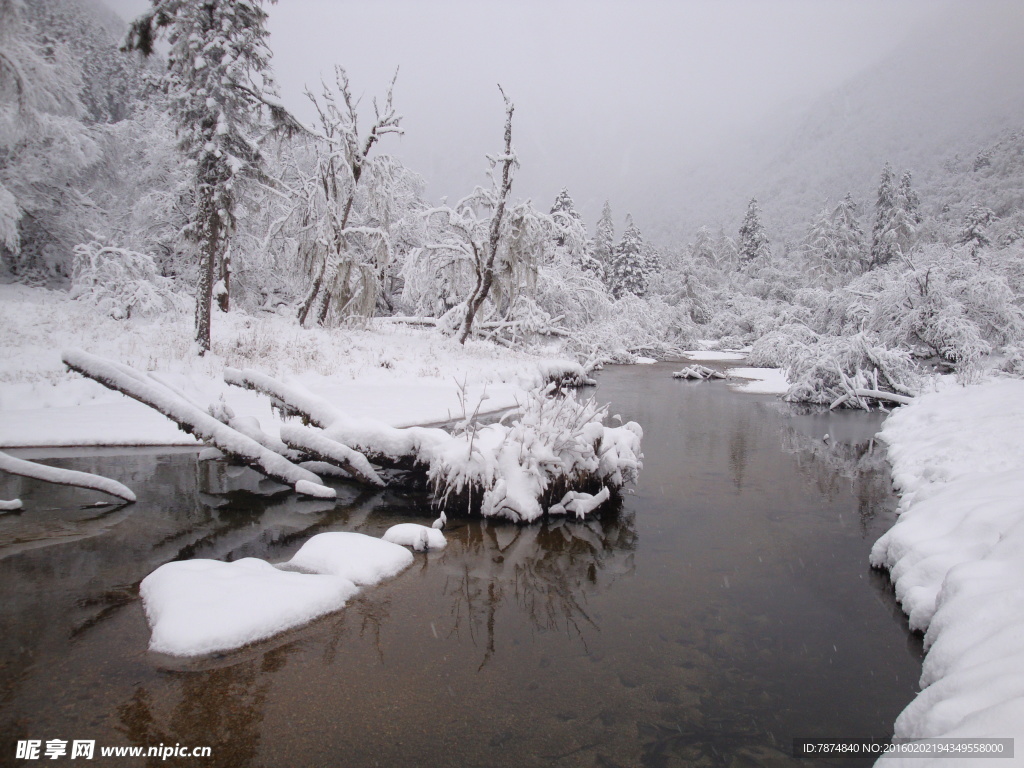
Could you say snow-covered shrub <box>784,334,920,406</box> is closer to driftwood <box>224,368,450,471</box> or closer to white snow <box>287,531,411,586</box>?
driftwood <box>224,368,450,471</box>

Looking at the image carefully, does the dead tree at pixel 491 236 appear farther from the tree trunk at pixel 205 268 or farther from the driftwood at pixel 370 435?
the driftwood at pixel 370 435

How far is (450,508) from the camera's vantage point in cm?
646

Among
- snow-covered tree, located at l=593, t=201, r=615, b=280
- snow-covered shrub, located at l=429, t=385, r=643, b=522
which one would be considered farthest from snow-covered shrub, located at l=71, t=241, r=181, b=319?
snow-covered tree, located at l=593, t=201, r=615, b=280

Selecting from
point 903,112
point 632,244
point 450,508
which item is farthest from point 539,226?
point 903,112

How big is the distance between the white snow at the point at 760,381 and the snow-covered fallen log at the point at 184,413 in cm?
1650

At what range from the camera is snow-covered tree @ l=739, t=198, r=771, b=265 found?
57594mm

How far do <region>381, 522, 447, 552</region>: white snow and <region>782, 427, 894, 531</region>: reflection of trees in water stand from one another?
16.5ft

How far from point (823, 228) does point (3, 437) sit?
56.1 m

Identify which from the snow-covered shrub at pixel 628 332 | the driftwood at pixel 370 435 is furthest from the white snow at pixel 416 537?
the snow-covered shrub at pixel 628 332

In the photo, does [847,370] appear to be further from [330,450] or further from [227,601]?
[227,601]

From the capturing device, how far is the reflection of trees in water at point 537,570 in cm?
406

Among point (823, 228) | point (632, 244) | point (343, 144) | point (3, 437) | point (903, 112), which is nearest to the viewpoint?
point (3, 437)

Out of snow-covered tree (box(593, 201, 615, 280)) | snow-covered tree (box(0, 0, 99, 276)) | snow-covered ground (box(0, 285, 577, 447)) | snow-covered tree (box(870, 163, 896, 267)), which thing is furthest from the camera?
snow-covered tree (box(593, 201, 615, 280))

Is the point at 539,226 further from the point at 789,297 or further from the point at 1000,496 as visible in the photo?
the point at 789,297
